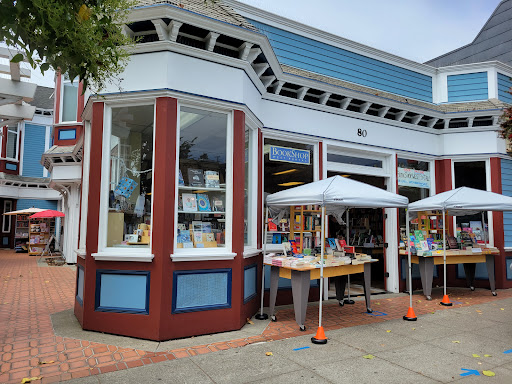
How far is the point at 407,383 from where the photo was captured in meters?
3.76

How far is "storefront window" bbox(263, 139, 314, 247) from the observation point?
713 cm

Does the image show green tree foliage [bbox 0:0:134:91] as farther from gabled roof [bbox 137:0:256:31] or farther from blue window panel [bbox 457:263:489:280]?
blue window panel [bbox 457:263:489:280]

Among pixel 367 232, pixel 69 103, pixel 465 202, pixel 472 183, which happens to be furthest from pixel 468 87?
pixel 69 103

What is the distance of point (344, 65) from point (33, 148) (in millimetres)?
20486

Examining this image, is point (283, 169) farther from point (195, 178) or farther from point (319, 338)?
point (319, 338)

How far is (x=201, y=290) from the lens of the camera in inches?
206

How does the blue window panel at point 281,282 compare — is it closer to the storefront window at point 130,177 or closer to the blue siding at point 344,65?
the storefront window at point 130,177

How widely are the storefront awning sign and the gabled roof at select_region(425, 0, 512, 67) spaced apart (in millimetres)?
10100

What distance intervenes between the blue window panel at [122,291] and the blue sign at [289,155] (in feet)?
11.3

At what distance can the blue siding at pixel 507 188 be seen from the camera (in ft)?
31.1

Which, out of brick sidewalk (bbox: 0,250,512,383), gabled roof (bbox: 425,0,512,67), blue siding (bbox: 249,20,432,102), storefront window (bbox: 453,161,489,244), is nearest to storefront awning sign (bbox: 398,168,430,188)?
storefront window (bbox: 453,161,489,244)

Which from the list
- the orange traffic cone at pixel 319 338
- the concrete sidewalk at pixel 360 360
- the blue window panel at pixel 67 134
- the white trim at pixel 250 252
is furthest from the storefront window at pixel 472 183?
the blue window panel at pixel 67 134

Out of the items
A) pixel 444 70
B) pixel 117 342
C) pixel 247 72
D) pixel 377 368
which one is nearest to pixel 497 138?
pixel 444 70

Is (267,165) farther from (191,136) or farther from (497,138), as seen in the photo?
(497,138)
